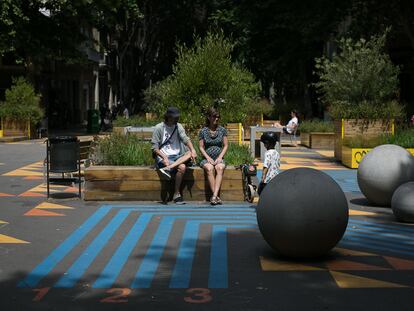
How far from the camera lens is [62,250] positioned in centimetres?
883

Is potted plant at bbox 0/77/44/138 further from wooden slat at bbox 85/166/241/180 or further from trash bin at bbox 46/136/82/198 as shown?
wooden slat at bbox 85/166/241/180

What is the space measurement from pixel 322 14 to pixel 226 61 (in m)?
15.5

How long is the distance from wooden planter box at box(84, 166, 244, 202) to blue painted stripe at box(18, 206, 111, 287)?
713 millimetres

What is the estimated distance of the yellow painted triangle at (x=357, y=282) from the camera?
7.10 m

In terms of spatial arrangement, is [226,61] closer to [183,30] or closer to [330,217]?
[330,217]

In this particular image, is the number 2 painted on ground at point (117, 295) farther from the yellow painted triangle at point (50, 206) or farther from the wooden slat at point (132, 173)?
the wooden slat at point (132, 173)

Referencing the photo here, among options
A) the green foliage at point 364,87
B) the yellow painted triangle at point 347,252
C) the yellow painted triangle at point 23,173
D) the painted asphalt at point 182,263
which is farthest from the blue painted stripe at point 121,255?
A: the green foliage at point 364,87

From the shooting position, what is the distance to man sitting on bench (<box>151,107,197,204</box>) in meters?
12.3

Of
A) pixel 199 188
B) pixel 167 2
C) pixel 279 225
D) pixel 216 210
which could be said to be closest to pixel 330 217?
pixel 279 225

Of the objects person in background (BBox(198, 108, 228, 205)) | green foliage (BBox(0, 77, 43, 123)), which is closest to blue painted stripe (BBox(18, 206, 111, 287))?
person in background (BBox(198, 108, 228, 205))

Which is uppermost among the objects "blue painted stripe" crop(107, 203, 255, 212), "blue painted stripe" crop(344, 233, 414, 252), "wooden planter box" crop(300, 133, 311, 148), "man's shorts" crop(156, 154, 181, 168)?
"man's shorts" crop(156, 154, 181, 168)

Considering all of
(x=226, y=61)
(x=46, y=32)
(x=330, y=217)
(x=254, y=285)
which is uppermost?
(x=46, y=32)

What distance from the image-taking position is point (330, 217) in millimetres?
7922

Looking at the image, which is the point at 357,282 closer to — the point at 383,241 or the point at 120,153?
the point at 383,241
